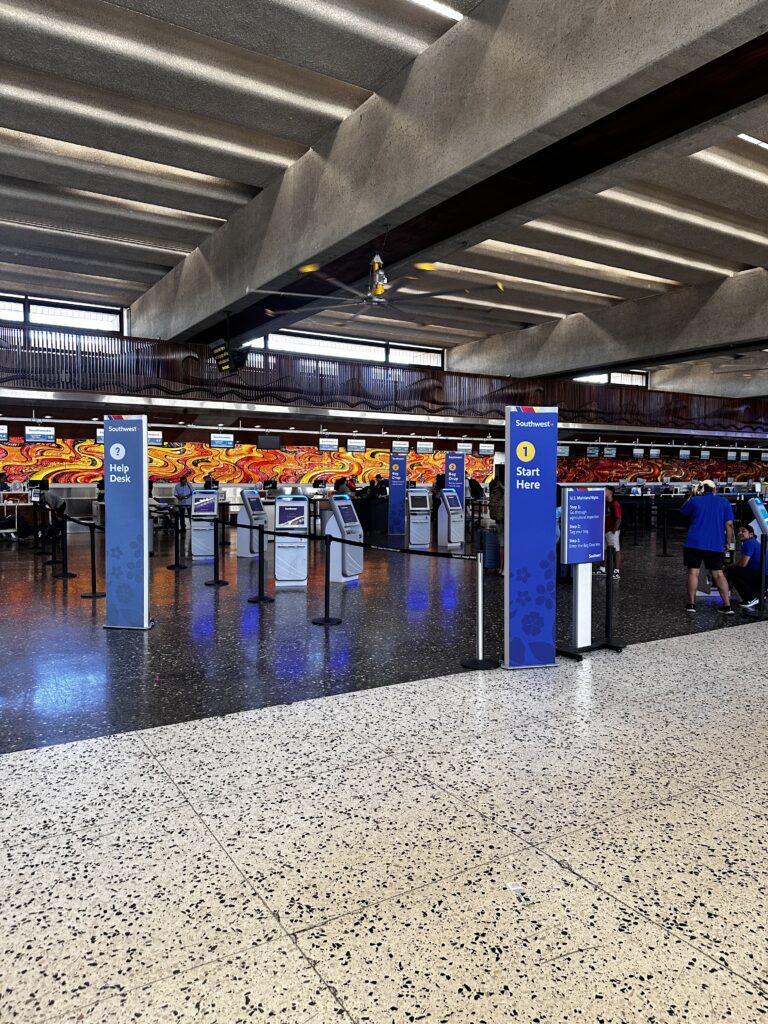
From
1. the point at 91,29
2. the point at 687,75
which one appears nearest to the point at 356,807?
the point at 687,75

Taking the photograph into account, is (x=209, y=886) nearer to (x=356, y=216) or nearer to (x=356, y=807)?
(x=356, y=807)

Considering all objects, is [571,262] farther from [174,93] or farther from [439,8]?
[174,93]

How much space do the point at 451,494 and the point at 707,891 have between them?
11.2 metres

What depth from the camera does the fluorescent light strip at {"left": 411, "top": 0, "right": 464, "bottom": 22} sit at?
17.8 ft

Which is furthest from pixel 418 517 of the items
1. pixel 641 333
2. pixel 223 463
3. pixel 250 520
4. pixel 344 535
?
pixel 641 333

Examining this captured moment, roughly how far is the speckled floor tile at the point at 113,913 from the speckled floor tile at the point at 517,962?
282 millimetres

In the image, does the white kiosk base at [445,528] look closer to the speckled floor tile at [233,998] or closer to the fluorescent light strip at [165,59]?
the fluorescent light strip at [165,59]

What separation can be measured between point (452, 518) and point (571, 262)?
16.9 feet

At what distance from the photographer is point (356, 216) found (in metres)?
6.97

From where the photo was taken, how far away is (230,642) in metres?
5.36

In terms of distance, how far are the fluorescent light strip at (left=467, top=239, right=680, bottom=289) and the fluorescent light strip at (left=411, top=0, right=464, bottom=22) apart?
538 centimetres

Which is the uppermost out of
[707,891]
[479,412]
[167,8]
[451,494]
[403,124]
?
[167,8]

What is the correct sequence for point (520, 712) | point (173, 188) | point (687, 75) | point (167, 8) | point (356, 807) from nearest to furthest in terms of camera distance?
point (356, 807) < point (520, 712) < point (687, 75) < point (167, 8) < point (173, 188)

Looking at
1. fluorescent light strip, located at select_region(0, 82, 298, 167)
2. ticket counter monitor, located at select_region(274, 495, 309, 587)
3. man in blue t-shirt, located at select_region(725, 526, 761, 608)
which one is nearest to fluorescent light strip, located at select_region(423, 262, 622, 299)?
fluorescent light strip, located at select_region(0, 82, 298, 167)
